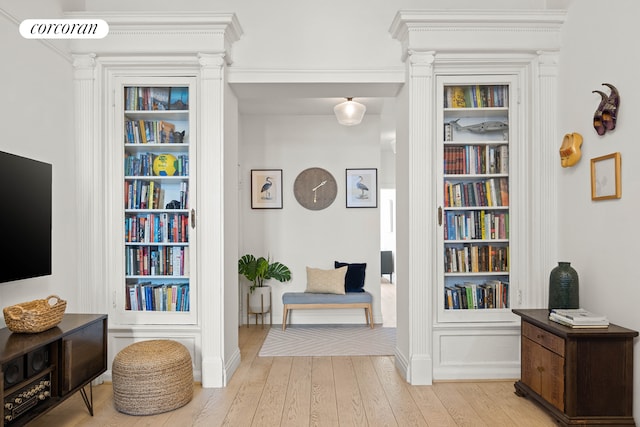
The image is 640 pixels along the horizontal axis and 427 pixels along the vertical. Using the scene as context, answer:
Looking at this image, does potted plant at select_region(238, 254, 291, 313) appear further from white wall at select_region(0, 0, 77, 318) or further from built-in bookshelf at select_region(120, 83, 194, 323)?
white wall at select_region(0, 0, 77, 318)

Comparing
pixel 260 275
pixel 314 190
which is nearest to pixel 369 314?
pixel 260 275

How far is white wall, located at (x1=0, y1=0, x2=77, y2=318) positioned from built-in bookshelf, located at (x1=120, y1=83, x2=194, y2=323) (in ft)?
1.28

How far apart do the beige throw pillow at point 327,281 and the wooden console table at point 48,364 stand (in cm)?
297

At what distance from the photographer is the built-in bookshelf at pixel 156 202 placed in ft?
12.1

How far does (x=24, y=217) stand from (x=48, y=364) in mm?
835

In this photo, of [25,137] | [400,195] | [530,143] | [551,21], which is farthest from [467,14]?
[25,137]

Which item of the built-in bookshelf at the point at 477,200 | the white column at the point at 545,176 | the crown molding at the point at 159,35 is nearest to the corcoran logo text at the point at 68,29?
the crown molding at the point at 159,35

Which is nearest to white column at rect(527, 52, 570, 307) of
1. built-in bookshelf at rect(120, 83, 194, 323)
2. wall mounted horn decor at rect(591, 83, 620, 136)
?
wall mounted horn decor at rect(591, 83, 620, 136)

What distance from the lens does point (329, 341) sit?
197 inches

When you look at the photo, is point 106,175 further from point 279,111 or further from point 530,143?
point 530,143

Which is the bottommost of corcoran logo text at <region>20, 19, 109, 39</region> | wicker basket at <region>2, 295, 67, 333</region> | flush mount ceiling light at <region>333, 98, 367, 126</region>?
wicker basket at <region>2, 295, 67, 333</region>

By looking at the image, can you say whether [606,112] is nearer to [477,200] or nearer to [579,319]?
[477,200]

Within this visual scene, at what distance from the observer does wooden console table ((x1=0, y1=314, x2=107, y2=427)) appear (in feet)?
7.26

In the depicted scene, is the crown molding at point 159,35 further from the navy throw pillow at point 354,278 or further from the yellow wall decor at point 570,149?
the navy throw pillow at point 354,278
